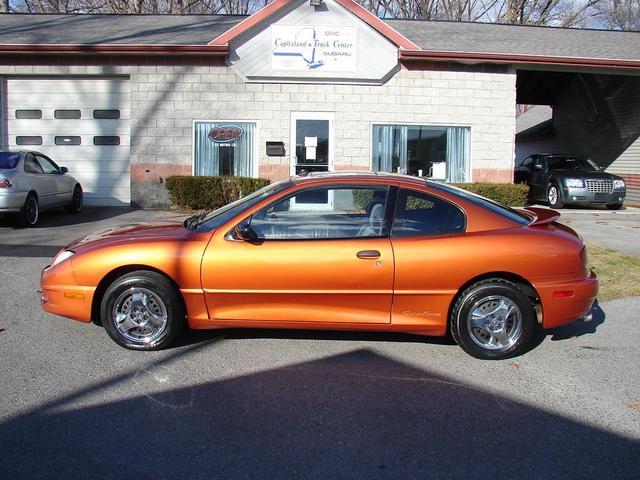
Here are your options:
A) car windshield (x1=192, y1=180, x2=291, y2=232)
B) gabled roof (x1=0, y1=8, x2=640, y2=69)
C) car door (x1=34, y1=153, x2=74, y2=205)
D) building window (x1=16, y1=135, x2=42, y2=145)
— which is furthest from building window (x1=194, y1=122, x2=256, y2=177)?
car windshield (x1=192, y1=180, x2=291, y2=232)

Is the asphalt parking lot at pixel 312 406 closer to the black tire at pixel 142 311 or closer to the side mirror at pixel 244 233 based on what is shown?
the black tire at pixel 142 311

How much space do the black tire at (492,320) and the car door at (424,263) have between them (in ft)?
0.42

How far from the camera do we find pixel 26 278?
7.29m

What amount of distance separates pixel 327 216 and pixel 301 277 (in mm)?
681

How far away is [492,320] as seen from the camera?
482 cm

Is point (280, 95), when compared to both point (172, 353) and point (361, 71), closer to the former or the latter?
point (361, 71)

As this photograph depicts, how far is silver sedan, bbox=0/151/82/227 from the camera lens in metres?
10.3

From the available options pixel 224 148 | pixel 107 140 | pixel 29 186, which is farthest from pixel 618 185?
pixel 29 186

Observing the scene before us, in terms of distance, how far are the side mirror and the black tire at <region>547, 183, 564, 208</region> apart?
1260 centimetres

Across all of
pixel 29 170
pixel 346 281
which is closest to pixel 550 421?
pixel 346 281

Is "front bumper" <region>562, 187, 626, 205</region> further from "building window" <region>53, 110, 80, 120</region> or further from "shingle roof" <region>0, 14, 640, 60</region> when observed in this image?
"building window" <region>53, 110, 80, 120</region>

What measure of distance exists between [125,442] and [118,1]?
110ft

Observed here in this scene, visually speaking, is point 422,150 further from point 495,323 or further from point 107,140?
point 495,323

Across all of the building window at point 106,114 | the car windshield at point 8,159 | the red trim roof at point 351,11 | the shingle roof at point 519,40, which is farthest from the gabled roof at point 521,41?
the car windshield at point 8,159
